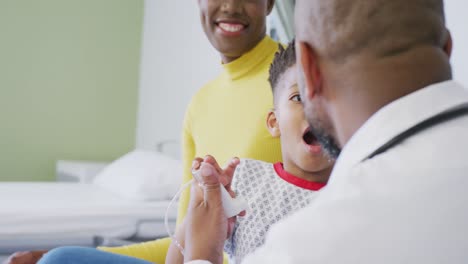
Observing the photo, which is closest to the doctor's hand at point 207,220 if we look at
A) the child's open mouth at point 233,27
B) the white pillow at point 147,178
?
the child's open mouth at point 233,27

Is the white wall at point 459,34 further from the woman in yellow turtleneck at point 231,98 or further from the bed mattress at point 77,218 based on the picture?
the bed mattress at point 77,218

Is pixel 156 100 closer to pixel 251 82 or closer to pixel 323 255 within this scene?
pixel 251 82

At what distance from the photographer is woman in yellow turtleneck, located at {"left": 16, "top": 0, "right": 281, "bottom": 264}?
4.09ft

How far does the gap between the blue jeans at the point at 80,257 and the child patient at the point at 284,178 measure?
227 millimetres

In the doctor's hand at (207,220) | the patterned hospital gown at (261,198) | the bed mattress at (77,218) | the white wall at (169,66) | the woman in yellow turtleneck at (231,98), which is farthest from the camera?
the white wall at (169,66)

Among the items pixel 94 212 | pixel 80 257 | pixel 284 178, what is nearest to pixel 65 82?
pixel 94 212

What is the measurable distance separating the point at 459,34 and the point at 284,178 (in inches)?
17.5

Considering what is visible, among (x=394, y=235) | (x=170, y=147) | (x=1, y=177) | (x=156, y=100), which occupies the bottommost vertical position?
(x=1, y=177)

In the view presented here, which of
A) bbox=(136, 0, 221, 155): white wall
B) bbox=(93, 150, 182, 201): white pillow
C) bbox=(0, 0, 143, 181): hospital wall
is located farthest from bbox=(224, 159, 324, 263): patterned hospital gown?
bbox=(0, 0, 143, 181): hospital wall

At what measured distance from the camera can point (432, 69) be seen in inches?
22.0

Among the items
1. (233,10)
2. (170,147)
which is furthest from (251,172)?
(170,147)

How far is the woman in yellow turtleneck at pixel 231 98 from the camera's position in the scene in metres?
1.25

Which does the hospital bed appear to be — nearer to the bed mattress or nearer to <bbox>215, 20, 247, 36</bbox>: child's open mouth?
the bed mattress

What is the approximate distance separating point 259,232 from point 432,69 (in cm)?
50
